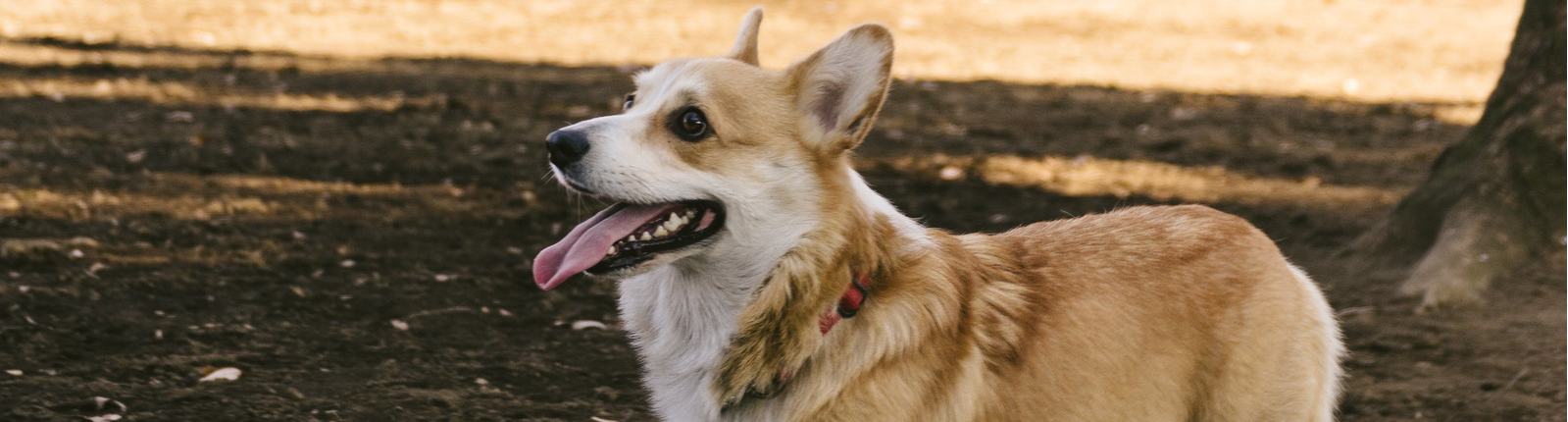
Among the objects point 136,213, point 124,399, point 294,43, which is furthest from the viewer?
point 294,43

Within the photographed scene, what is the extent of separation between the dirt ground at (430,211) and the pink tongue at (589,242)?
3.55 feet

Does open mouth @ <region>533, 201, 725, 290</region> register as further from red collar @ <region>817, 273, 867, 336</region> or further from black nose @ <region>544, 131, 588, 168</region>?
red collar @ <region>817, 273, 867, 336</region>

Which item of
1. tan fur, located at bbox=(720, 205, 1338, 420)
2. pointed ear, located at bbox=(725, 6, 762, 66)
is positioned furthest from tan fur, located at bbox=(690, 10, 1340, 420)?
pointed ear, located at bbox=(725, 6, 762, 66)

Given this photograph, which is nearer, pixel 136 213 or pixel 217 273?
pixel 217 273

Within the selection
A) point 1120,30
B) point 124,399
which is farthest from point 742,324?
point 1120,30

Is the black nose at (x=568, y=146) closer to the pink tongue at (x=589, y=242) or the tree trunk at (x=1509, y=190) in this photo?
the pink tongue at (x=589, y=242)

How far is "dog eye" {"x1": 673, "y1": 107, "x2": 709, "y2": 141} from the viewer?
11.4 feet

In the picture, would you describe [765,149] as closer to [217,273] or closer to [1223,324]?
[1223,324]

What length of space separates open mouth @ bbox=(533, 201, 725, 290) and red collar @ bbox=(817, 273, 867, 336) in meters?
0.37

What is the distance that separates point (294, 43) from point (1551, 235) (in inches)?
407

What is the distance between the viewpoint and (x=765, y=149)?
11.4 ft

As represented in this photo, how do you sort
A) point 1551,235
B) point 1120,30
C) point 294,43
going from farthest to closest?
point 1120,30 < point 294,43 < point 1551,235

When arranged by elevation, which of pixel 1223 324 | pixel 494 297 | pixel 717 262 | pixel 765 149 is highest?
pixel 765 149

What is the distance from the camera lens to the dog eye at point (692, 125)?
3.46 metres
